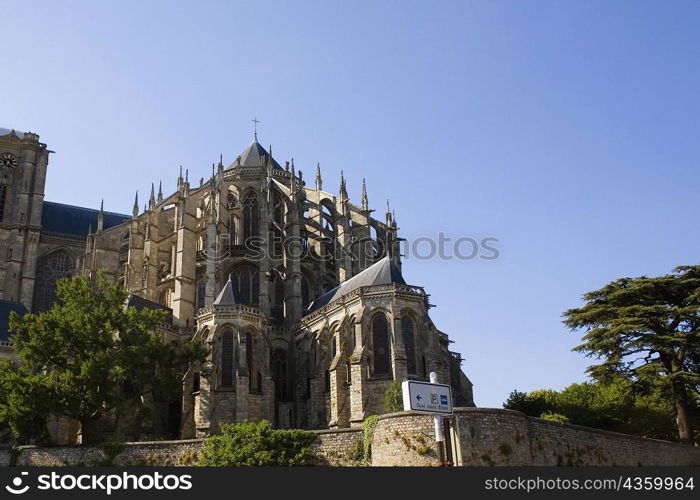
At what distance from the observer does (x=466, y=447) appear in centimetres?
2244

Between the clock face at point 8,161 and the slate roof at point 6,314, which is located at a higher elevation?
the clock face at point 8,161

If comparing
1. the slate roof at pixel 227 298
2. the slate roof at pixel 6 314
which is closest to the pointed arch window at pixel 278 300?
the slate roof at pixel 227 298

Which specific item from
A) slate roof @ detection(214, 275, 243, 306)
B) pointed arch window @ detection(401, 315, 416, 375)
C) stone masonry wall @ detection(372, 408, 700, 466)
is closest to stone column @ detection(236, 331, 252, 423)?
slate roof @ detection(214, 275, 243, 306)

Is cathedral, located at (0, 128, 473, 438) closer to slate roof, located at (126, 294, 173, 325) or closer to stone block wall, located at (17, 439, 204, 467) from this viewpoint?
slate roof, located at (126, 294, 173, 325)

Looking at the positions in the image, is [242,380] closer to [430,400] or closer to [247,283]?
[247,283]

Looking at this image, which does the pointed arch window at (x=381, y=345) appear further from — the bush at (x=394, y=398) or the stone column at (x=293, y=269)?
the stone column at (x=293, y=269)

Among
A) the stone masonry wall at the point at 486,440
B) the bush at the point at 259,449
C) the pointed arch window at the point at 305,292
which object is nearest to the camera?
the stone masonry wall at the point at 486,440

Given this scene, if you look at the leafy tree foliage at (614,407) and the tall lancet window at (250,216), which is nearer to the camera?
the leafy tree foliage at (614,407)

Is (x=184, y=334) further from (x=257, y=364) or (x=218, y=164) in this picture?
(x=218, y=164)

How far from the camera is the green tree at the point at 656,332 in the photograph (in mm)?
33281

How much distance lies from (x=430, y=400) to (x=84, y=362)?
16.1 meters

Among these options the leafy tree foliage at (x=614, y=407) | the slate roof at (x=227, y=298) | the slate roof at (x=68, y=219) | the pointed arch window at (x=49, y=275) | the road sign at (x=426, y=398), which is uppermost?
the slate roof at (x=68, y=219)

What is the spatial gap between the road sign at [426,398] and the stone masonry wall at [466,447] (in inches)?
108

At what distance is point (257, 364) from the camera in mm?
36500
